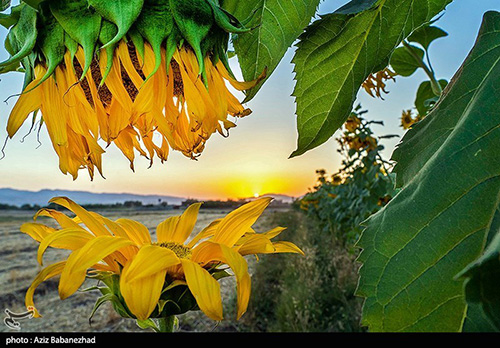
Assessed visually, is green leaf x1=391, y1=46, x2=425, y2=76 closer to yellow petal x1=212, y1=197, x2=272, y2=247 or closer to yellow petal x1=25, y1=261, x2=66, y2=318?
yellow petal x1=212, y1=197, x2=272, y2=247

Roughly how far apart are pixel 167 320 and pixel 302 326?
3.37m

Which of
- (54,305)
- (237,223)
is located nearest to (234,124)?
(237,223)

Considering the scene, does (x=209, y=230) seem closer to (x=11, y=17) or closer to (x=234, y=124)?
(x=234, y=124)

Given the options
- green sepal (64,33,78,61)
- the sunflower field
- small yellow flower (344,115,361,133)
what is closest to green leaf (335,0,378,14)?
the sunflower field

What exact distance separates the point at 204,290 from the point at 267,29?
0.22 m

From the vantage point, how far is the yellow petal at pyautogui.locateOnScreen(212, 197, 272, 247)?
428 millimetres

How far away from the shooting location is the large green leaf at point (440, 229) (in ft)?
0.87

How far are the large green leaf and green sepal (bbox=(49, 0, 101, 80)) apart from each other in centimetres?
26

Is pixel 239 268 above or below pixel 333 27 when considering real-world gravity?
below

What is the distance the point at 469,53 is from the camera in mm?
357

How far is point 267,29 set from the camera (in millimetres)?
367

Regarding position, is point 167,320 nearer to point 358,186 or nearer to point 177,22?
point 177,22
